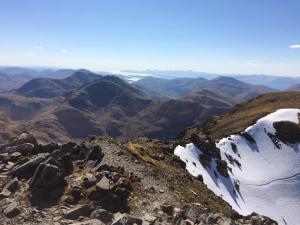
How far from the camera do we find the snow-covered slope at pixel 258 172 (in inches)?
2739

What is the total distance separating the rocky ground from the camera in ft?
77.7

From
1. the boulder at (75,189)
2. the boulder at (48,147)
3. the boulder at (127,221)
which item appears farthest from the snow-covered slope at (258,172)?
the boulder at (127,221)

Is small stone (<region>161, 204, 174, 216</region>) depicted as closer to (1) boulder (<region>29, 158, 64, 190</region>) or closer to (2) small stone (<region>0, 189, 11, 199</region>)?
(1) boulder (<region>29, 158, 64, 190</region>)

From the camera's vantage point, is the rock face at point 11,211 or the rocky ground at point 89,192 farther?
the rocky ground at point 89,192

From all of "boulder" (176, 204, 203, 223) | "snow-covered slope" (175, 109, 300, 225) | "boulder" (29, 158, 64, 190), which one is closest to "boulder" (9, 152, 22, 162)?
"boulder" (29, 158, 64, 190)

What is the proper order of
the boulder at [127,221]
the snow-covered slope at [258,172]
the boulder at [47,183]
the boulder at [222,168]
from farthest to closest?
the boulder at [222,168]
the snow-covered slope at [258,172]
the boulder at [47,183]
the boulder at [127,221]

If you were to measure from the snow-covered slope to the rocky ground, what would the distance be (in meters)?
29.4

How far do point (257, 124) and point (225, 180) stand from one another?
129 ft

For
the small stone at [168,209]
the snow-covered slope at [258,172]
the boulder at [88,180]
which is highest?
the boulder at [88,180]

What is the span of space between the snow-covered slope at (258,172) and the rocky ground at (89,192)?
1158 inches

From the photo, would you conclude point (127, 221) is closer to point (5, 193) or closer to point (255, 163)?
point (5, 193)

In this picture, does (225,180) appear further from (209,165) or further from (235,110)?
(235,110)

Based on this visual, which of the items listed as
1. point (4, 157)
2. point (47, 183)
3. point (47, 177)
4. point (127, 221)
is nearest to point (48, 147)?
point (4, 157)

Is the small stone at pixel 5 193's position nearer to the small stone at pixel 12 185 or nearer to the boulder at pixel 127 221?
the small stone at pixel 12 185
